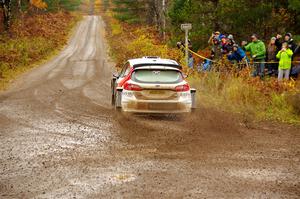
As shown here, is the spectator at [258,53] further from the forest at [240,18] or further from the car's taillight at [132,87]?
the car's taillight at [132,87]

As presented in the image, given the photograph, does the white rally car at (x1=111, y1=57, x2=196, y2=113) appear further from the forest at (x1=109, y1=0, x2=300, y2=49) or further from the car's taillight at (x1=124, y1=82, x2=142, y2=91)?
the forest at (x1=109, y1=0, x2=300, y2=49)

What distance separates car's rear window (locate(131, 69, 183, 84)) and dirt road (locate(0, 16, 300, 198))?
104cm

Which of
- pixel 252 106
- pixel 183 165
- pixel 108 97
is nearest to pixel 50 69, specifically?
pixel 108 97

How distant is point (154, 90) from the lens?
36.4ft

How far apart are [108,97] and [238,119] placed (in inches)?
213

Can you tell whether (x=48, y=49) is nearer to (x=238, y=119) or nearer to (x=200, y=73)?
(x=200, y=73)

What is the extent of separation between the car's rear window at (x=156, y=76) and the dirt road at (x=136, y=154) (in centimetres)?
104

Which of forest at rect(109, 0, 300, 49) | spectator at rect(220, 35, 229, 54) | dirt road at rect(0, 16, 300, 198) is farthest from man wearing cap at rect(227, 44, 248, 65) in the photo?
dirt road at rect(0, 16, 300, 198)

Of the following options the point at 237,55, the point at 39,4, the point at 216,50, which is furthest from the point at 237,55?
the point at 39,4

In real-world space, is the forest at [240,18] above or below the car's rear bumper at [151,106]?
above

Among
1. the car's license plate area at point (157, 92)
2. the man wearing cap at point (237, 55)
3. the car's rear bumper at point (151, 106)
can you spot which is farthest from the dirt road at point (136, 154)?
the man wearing cap at point (237, 55)

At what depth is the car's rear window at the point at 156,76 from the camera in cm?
1123

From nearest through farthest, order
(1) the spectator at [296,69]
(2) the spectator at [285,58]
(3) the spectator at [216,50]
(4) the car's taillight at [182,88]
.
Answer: (4) the car's taillight at [182,88], (2) the spectator at [285,58], (1) the spectator at [296,69], (3) the spectator at [216,50]

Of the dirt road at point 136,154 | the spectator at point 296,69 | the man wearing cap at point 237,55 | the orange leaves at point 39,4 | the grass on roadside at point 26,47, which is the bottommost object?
the grass on roadside at point 26,47
